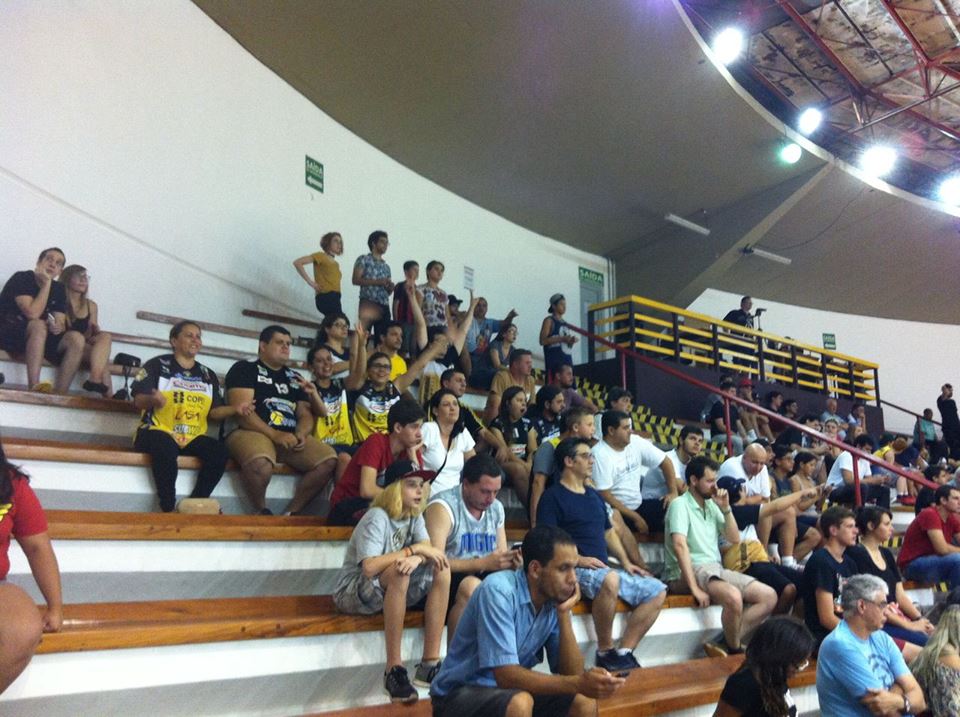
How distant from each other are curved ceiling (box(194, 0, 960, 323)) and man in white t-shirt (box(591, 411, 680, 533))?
412 centimetres

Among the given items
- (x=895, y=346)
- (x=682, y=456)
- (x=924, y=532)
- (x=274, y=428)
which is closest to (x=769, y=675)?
(x=274, y=428)

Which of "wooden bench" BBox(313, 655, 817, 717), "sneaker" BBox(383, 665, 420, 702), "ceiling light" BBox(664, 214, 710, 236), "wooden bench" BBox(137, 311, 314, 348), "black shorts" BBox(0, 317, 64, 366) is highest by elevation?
"ceiling light" BBox(664, 214, 710, 236)

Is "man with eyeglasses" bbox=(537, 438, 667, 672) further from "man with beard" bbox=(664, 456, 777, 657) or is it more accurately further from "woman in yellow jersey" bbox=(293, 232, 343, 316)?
"woman in yellow jersey" bbox=(293, 232, 343, 316)

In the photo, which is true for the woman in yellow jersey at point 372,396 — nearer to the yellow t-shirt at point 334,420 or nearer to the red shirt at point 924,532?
the yellow t-shirt at point 334,420

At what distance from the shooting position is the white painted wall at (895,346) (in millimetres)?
13930

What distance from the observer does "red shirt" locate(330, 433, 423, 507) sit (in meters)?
3.66

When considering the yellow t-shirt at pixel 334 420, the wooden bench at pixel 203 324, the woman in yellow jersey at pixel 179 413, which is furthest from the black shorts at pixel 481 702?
the wooden bench at pixel 203 324

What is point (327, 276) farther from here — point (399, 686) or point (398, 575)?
point (399, 686)

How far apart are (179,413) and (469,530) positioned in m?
1.56

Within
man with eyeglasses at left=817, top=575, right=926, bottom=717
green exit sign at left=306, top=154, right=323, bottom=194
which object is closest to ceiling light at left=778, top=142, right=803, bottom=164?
green exit sign at left=306, top=154, right=323, bottom=194

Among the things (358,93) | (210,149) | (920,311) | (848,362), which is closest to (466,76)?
(358,93)

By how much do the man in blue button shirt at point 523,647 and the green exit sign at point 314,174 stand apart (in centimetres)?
600

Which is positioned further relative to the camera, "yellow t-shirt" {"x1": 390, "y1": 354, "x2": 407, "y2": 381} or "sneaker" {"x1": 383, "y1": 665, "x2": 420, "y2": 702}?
"yellow t-shirt" {"x1": 390, "y1": 354, "x2": 407, "y2": 381}

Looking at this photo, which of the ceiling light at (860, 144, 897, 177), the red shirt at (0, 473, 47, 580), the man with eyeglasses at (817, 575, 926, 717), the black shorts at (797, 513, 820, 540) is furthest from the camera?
the ceiling light at (860, 144, 897, 177)
